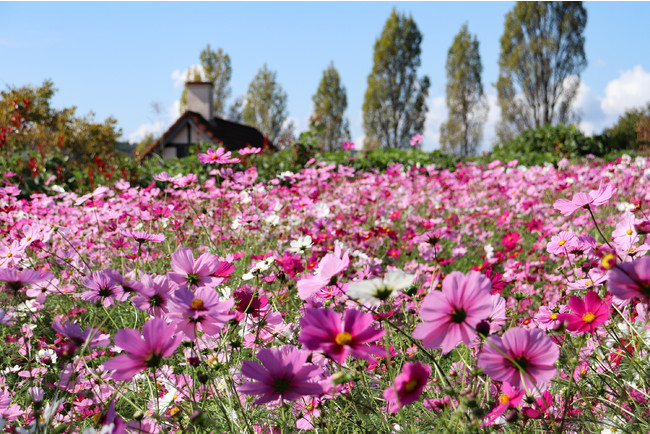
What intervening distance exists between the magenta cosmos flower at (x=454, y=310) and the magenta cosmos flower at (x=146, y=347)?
43cm

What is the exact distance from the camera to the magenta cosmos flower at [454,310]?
744 mm

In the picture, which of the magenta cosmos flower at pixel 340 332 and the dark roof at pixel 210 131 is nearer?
the magenta cosmos flower at pixel 340 332

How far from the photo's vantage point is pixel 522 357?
30.5 inches

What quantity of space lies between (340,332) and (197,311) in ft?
0.87

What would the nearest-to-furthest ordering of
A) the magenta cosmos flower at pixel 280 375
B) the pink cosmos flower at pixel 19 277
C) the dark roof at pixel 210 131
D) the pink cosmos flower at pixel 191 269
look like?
the magenta cosmos flower at pixel 280 375 → the pink cosmos flower at pixel 191 269 → the pink cosmos flower at pixel 19 277 → the dark roof at pixel 210 131

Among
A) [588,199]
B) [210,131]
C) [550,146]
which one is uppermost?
[210,131]

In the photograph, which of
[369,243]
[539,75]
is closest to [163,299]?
[369,243]

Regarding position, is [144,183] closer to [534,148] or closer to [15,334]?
[15,334]

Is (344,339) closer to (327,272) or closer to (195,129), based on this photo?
(327,272)

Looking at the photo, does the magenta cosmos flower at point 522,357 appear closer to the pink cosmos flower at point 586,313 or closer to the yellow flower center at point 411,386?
the yellow flower center at point 411,386

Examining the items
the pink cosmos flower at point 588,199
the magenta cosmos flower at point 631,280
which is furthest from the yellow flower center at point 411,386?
the pink cosmos flower at point 588,199

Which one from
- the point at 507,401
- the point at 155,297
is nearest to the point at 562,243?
the point at 507,401

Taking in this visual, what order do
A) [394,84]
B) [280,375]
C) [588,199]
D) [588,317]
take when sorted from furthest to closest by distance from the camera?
1. [394,84]
2. [588,199]
3. [588,317]
4. [280,375]

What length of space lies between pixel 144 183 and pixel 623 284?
7.63 m
